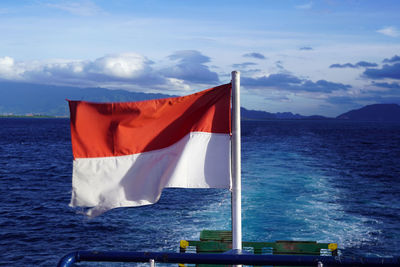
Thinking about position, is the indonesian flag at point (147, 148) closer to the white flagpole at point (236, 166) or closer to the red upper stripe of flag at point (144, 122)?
the red upper stripe of flag at point (144, 122)

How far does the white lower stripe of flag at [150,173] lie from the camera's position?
629 cm

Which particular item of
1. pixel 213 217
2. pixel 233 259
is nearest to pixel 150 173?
pixel 233 259

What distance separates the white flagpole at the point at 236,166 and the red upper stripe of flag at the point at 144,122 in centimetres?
31

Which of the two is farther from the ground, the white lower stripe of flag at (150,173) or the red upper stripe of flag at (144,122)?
the red upper stripe of flag at (144,122)

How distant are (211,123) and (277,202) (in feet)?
70.3

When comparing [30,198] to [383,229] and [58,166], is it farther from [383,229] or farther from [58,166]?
[383,229]

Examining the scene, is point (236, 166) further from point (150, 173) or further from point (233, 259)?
point (233, 259)

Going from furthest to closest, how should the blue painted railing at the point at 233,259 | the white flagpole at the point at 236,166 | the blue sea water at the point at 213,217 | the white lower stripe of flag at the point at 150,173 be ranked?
the blue sea water at the point at 213,217 < the white lower stripe of flag at the point at 150,173 < the white flagpole at the point at 236,166 < the blue painted railing at the point at 233,259

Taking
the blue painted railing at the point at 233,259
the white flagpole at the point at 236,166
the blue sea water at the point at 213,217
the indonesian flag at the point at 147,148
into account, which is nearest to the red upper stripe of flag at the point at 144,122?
the indonesian flag at the point at 147,148

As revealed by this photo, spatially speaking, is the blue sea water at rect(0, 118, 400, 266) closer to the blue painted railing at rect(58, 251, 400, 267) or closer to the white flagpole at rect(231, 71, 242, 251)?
the white flagpole at rect(231, 71, 242, 251)

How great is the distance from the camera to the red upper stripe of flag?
6.34m

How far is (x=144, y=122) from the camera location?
21.7 ft

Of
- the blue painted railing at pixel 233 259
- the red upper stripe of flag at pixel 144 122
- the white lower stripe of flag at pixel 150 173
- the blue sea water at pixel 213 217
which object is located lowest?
the blue sea water at pixel 213 217

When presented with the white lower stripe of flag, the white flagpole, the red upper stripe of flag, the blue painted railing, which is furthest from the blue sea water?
the blue painted railing
